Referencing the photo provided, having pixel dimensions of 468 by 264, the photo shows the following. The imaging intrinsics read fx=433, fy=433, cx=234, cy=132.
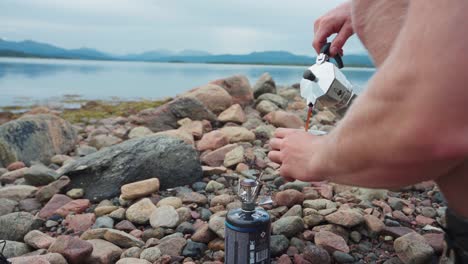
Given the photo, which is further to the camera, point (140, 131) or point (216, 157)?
point (140, 131)

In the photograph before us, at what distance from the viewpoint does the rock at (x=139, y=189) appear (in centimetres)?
347

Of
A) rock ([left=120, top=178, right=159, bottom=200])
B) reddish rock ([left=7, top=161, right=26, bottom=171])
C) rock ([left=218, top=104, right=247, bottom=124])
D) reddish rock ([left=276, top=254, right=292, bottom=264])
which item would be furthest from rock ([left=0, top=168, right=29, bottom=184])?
reddish rock ([left=276, top=254, right=292, bottom=264])

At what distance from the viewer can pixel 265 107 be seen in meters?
6.95

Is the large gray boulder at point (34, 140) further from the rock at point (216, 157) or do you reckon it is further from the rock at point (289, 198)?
the rock at point (289, 198)

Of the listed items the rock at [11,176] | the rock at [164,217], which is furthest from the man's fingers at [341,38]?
the rock at [11,176]

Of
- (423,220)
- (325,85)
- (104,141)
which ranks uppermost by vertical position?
(325,85)

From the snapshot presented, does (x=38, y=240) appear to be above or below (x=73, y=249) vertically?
below

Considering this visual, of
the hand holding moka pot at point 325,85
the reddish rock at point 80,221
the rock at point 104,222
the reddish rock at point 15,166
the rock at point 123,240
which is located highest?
the hand holding moka pot at point 325,85

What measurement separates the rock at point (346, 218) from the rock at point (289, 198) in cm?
35

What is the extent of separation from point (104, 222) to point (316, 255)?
1582 millimetres

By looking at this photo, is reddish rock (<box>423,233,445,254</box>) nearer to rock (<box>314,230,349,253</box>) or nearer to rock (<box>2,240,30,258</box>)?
rock (<box>314,230,349,253</box>)

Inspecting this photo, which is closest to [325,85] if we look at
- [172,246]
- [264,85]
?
[172,246]

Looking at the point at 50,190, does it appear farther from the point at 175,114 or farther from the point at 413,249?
the point at 413,249

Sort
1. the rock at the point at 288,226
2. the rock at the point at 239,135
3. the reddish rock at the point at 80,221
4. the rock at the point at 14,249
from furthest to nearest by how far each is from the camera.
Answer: the rock at the point at 239,135 < the reddish rock at the point at 80,221 < the rock at the point at 14,249 < the rock at the point at 288,226
